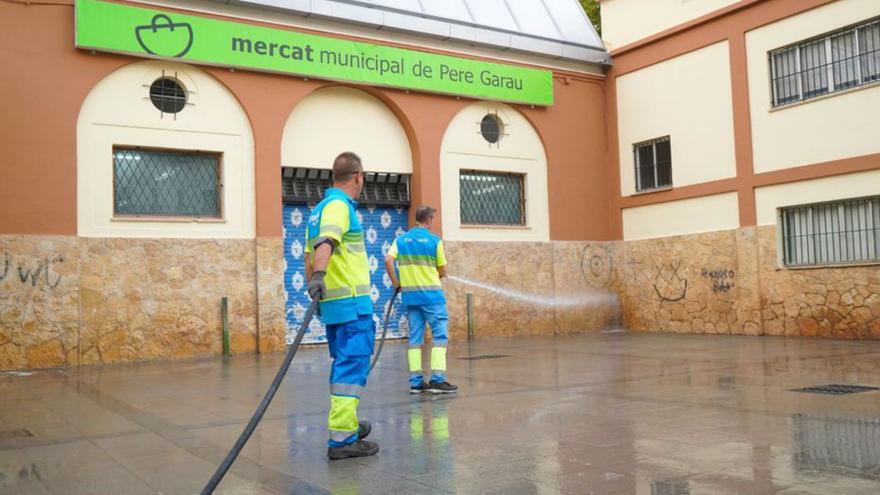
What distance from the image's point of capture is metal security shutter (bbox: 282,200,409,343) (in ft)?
50.5

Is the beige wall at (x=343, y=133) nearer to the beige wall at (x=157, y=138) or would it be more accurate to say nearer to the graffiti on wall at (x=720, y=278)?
the beige wall at (x=157, y=138)

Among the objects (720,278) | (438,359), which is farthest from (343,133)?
(438,359)

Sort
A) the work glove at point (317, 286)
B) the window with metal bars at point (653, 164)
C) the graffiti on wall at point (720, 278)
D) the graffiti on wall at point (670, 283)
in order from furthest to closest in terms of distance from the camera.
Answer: the window with metal bars at point (653, 164) < the graffiti on wall at point (670, 283) < the graffiti on wall at point (720, 278) < the work glove at point (317, 286)

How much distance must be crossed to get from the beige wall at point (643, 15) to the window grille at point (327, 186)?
6.62 m

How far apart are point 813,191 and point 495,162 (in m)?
6.50

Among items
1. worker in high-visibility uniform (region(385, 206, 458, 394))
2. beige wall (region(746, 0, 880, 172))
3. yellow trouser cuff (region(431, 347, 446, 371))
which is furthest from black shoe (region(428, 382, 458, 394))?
beige wall (region(746, 0, 880, 172))

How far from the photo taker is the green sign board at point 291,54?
1335 cm

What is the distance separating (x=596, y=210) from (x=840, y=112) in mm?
6080

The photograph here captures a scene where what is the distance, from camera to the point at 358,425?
219 inches

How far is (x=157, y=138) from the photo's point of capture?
13.9 m

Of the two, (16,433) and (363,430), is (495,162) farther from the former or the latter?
(363,430)

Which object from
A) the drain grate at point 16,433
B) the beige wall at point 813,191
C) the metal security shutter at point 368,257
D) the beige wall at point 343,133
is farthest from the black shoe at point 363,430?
the beige wall at point 813,191

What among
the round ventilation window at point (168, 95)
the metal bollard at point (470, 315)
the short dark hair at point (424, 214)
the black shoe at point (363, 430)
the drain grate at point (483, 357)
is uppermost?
the round ventilation window at point (168, 95)

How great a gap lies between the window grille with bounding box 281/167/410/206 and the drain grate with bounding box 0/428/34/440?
29.7 ft
